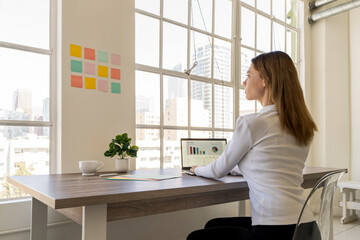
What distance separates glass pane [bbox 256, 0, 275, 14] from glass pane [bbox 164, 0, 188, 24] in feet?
4.10

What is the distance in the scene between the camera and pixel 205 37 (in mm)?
3248

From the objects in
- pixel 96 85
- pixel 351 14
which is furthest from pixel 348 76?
pixel 96 85

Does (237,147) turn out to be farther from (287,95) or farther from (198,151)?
(198,151)

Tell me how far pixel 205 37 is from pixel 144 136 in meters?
1.25

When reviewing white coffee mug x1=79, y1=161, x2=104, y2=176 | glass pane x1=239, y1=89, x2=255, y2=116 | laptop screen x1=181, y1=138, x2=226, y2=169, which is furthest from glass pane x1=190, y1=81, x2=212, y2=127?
white coffee mug x1=79, y1=161, x2=104, y2=176

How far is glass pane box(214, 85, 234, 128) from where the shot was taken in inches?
132

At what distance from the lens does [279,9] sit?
4.27 m

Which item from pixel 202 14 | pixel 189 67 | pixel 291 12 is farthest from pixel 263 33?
pixel 189 67

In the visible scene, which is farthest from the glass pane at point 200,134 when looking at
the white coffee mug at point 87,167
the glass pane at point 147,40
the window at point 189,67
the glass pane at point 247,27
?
the white coffee mug at point 87,167

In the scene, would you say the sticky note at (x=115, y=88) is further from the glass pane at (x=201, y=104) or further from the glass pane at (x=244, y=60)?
the glass pane at (x=244, y=60)

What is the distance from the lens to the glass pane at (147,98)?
270cm

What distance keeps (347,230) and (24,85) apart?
3.61 m

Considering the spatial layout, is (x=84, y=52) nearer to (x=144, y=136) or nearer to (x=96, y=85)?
(x=96, y=85)

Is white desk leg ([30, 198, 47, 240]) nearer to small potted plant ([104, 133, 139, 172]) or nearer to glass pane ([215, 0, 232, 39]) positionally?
small potted plant ([104, 133, 139, 172])
